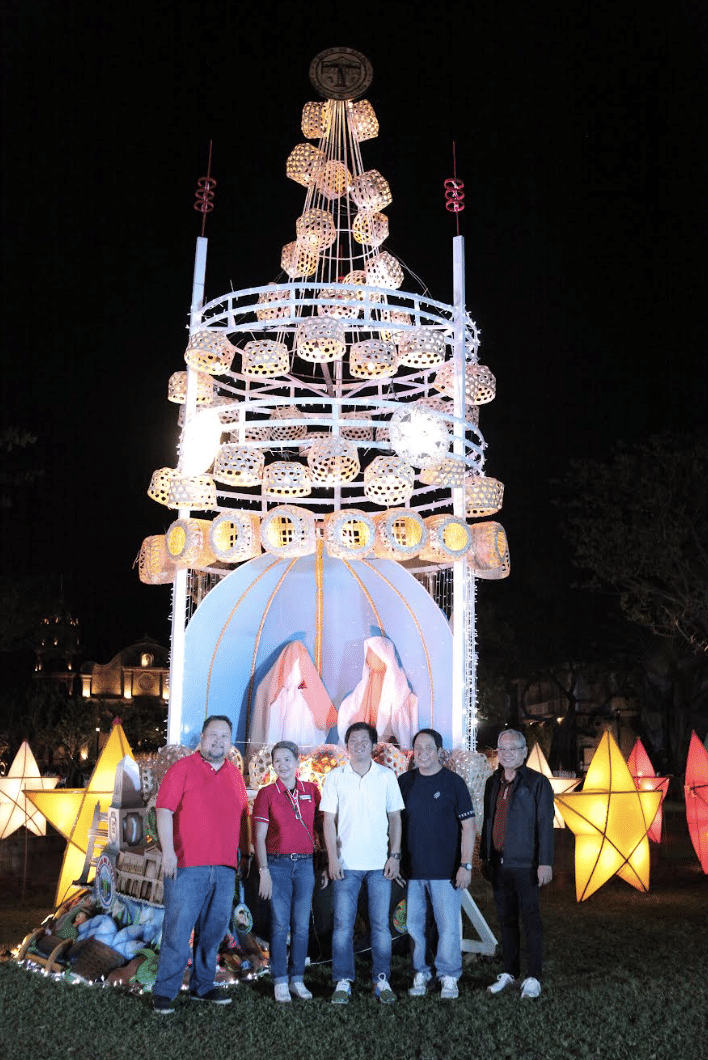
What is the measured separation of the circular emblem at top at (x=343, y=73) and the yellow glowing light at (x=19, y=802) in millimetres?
8207

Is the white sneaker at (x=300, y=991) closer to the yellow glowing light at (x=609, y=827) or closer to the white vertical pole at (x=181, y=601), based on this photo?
the white vertical pole at (x=181, y=601)

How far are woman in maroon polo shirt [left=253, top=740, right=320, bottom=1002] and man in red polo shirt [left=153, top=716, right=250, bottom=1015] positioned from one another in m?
0.18

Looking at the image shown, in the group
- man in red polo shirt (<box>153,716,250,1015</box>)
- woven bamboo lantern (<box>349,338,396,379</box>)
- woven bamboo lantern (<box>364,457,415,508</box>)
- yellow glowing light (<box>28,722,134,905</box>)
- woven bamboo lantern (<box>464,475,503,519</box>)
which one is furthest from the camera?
woven bamboo lantern (<box>349,338,396,379</box>)

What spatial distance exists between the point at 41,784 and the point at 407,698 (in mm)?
6390

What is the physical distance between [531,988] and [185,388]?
19.3 feet

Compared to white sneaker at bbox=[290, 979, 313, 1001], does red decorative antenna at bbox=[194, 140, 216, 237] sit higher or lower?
higher

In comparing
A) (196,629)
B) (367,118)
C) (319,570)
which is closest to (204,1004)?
(196,629)

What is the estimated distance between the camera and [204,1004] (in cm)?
523

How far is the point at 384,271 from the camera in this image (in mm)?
9672

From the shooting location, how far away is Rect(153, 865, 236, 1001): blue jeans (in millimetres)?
5160

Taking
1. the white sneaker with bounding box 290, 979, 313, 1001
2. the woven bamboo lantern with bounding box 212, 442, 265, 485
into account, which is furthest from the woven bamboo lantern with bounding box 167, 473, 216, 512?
the white sneaker with bounding box 290, 979, 313, 1001

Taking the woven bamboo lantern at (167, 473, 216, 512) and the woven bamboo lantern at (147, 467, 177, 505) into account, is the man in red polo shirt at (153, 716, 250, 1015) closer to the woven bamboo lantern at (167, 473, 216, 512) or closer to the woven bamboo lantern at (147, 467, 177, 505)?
the woven bamboo lantern at (167, 473, 216, 512)

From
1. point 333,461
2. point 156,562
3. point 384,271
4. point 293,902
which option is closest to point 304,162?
point 384,271

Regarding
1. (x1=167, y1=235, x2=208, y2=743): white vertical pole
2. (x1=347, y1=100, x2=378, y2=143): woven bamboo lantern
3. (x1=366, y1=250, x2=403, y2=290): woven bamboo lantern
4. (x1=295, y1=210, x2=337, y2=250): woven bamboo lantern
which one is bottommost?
(x1=167, y1=235, x2=208, y2=743): white vertical pole
